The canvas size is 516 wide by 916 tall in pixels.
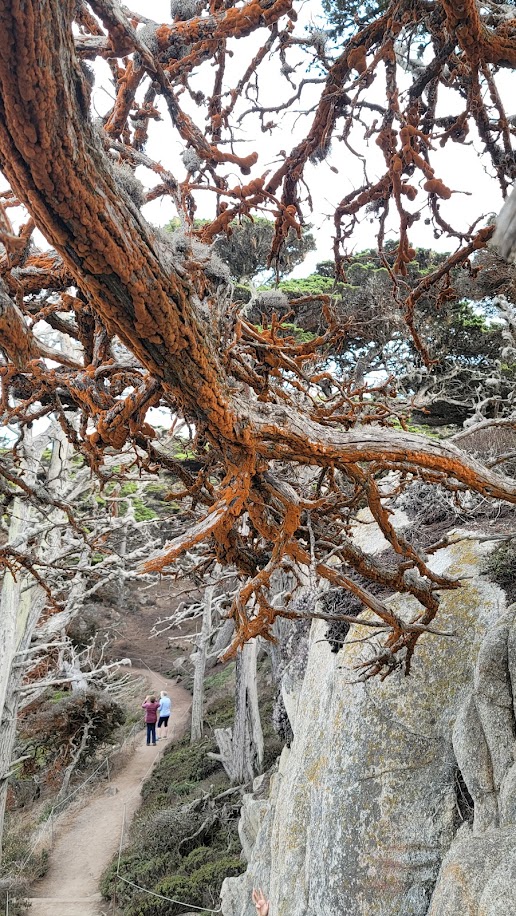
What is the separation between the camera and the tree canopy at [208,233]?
1.58 metres

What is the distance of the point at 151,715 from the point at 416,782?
11077mm

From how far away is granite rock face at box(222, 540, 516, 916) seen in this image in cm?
365

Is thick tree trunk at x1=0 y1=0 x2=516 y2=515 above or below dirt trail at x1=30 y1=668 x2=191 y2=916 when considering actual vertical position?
above

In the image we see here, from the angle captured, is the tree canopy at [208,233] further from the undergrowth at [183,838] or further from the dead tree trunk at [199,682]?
the dead tree trunk at [199,682]

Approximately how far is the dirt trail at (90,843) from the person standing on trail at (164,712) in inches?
13.1

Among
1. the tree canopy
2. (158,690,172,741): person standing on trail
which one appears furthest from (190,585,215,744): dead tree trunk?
the tree canopy

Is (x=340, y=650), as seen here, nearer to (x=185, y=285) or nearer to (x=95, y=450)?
(x=95, y=450)

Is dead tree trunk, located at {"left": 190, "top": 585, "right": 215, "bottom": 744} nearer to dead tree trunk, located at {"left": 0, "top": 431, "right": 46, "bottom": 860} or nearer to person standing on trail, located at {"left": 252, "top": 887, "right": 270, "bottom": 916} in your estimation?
dead tree trunk, located at {"left": 0, "top": 431, "right": 46, "bottom": 860}

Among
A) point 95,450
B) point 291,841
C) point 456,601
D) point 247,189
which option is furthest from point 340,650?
point 247,189

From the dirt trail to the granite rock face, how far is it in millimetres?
5596

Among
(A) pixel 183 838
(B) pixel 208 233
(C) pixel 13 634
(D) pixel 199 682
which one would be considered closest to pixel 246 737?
(A) pixel 183 838

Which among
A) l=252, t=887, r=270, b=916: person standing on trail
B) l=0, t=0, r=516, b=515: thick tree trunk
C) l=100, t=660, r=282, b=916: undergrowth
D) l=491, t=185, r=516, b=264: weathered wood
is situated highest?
l=0, t=0, r=516, b=515: thick tree trunk

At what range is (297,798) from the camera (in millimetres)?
5492

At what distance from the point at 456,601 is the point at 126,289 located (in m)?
4.32
